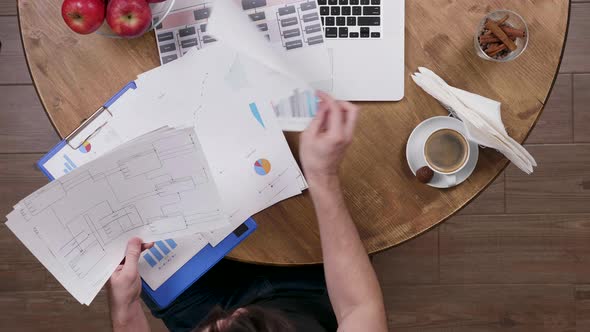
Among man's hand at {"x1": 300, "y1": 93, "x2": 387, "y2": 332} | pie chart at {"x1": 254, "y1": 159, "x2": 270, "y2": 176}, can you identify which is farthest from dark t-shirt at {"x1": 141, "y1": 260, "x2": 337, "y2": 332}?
pie chart at {"x1": 254, "y1": 159, "x2": 270, "y2": 176}

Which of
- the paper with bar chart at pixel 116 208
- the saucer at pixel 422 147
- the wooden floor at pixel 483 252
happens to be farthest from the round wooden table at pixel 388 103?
the wooden floor at pixel 483 252

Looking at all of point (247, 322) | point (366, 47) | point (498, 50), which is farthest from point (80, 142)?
point (498, 50)

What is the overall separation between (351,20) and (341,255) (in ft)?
1.35

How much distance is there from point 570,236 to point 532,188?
178mm

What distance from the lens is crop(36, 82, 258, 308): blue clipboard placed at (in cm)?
102

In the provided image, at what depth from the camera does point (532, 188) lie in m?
1.67

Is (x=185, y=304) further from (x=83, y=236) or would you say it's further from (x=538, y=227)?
(x=538, y=227)

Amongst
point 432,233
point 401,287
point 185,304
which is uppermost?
point 185,304

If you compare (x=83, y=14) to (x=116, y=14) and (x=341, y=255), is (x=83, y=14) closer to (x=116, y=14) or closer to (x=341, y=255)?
(x=116, y=14)

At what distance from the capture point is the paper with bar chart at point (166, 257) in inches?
41.1

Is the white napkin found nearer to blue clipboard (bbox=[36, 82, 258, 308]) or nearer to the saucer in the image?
the saucer

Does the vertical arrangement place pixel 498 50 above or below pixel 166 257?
above

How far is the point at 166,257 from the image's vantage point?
41.3 inches

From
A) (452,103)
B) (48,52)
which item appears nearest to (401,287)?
(452,103)
